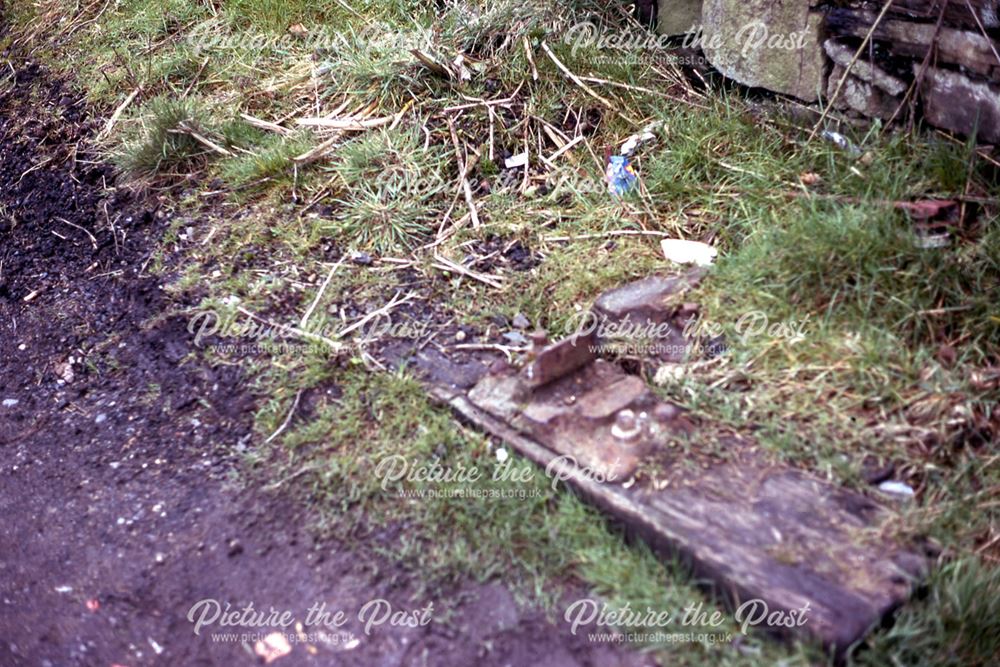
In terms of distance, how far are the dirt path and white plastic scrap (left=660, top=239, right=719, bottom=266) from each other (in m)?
1.41

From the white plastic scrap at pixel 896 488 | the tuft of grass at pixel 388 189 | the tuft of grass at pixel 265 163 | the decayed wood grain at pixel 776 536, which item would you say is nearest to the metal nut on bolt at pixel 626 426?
the decayed wood grain at pixel 776 536

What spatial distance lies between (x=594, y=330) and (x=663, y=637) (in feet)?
3.39

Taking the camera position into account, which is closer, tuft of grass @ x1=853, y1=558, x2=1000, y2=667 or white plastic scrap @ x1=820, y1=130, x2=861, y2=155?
tuft of grass @ x1=853, y1=558, x2=1000, y2=667

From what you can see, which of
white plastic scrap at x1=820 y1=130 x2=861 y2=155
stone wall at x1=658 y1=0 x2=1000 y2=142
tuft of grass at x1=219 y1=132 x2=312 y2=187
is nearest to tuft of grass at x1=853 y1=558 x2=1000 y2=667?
stone wall at x1=658 y1=0 x2=1000 y2=142

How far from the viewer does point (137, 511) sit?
9.27ft

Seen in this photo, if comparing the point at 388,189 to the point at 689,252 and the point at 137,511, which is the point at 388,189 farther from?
the point at 137,511

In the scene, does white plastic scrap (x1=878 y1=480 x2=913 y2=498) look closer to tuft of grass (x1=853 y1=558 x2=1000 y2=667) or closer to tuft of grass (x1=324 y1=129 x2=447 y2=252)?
tuft of grass (x1=853 y1=558 x2=1000 y2=667)

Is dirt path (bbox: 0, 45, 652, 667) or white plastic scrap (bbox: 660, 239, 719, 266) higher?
white plastic scrap (bbox: 660, 239, 719, 266)

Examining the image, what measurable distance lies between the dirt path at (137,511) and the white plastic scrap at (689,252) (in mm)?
1410

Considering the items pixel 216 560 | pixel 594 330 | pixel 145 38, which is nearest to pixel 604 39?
pixel 594 330

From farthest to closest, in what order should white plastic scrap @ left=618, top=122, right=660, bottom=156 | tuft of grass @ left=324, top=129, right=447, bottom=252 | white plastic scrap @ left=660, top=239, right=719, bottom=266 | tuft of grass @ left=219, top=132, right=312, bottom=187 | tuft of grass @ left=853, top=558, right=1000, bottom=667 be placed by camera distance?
tuft of grass @ left=219, top=132, right=312, bottom=187 → white plastic scrap @ left=618, top=122, right=660, bottom=156 → tuft of grass @ left=324, top=129, right=447, bottom=252 → white plastic scrap @ left=660, top=239, right=719, bottom=266 → tuft of grass @ left=853, top=558, right=1000, bottom=667

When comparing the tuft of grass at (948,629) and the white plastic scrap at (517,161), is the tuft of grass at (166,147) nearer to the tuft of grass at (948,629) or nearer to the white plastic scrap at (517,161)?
the white plastic scrap at (517,161)

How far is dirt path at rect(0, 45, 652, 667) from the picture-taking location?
2.39m

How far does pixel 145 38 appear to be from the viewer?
16.4ft
